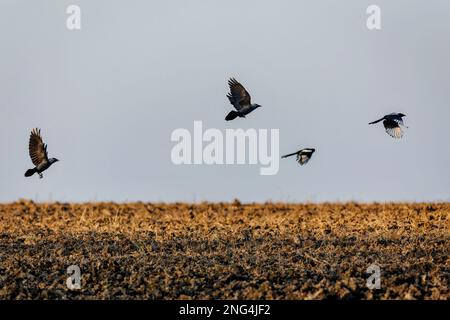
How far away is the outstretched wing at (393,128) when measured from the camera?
14.5 metres

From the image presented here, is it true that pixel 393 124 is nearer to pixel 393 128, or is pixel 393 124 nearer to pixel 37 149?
pixel 393 128

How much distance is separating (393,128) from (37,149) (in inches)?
215

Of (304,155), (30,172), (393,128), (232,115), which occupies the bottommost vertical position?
(30,172)

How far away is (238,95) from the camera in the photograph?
1463 centimetres

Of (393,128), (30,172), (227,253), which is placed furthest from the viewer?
(30,172)

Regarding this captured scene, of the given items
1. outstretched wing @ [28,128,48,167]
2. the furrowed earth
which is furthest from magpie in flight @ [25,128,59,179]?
the furrowed earth

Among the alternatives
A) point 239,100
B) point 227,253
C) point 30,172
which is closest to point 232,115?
point 239,100

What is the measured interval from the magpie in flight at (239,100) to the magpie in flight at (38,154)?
292 centimetres

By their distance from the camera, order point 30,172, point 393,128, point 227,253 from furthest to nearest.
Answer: point 30,172
point 393,128
point 227,253

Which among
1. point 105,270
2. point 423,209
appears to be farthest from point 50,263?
point 423,209

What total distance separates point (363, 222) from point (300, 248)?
11.1 feet

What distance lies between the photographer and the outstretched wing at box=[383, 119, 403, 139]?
14.5 meters
